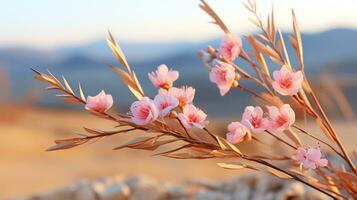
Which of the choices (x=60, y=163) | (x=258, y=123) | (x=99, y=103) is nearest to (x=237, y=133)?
(x=258, y=123)

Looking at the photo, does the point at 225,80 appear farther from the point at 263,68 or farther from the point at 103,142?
the point at 103,142

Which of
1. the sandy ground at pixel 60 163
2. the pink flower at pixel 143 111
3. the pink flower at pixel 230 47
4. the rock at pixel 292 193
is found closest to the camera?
the pink flower at pixel 143 111

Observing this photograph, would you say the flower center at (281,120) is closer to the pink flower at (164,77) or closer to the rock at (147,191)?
the pink flower at (164,77)

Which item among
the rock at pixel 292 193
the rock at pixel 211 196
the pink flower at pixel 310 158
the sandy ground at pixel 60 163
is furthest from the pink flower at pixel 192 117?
the sandy ground at pixel 60 163

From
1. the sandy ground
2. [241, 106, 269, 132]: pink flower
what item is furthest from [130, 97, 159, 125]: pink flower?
the sandy ground

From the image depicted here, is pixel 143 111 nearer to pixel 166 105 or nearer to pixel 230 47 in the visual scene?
pixel 166 105

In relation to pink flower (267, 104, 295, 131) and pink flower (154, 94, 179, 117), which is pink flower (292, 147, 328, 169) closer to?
pink flower (267, 104, 295, 131)

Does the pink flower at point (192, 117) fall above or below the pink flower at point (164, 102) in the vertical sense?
below
